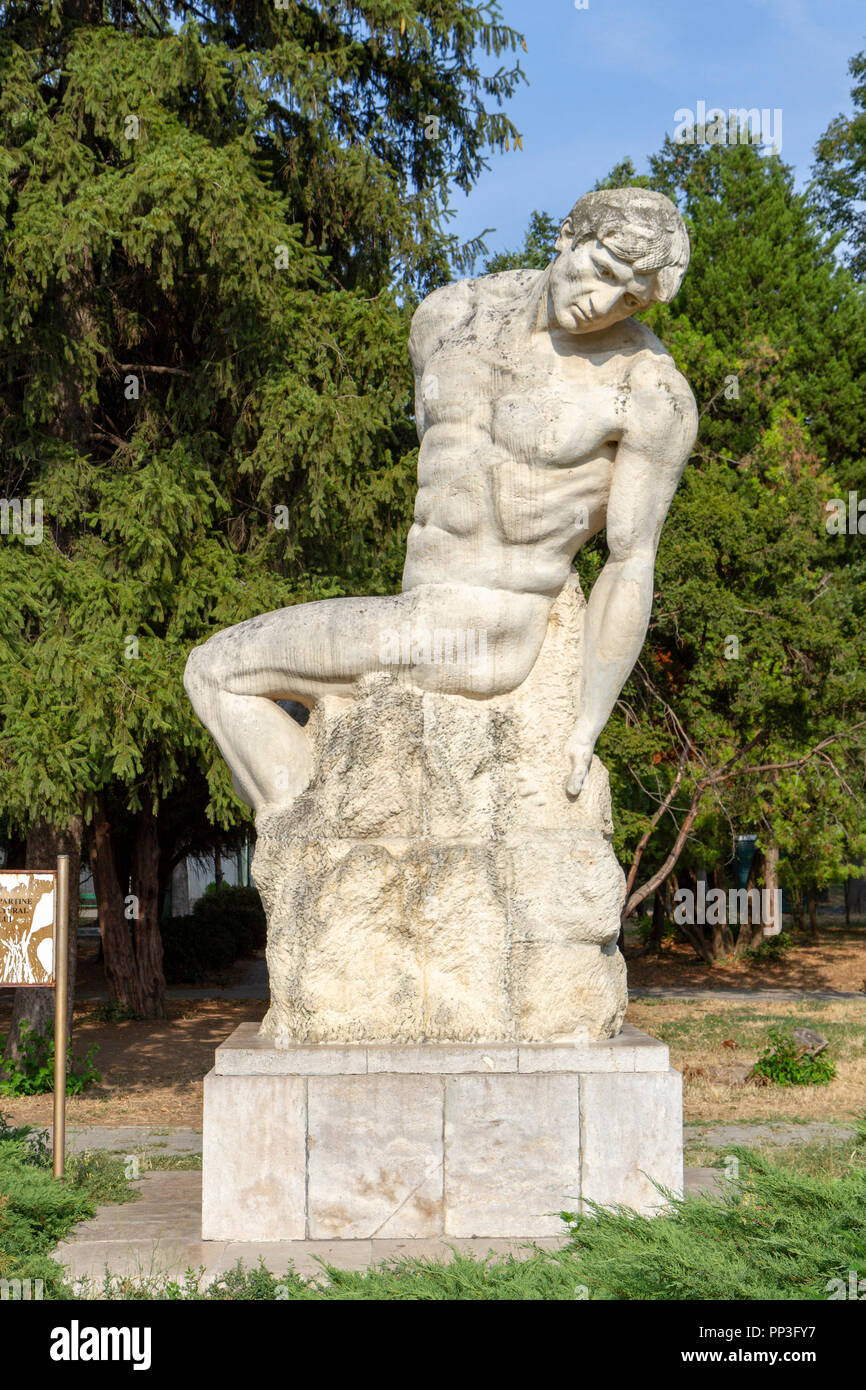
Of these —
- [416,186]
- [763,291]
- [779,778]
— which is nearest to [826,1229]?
[416,186]

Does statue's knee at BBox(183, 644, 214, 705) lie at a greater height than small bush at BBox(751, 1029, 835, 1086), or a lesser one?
greater

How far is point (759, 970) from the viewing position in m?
21.2

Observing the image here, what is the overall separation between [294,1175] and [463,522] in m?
2.54

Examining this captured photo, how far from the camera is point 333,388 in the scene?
11.2m

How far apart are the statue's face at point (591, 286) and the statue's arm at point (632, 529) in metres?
0.27

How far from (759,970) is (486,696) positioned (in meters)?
16.7

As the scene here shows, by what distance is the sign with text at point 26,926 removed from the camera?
6.30 m

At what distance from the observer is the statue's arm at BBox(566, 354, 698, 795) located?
5.56 meters

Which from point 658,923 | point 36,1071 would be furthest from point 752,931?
point 36,1071

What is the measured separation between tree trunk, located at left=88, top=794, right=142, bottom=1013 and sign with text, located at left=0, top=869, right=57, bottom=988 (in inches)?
357

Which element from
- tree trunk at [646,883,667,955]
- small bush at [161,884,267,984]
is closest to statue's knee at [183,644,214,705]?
small bush at [161,884,267,984]

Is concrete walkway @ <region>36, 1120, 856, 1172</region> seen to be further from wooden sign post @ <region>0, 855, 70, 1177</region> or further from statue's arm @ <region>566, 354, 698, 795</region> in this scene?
statue's arm @ <region>566, 354, 698, 795</region>

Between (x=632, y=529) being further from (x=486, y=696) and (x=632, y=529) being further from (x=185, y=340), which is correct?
(x=185, y=340)

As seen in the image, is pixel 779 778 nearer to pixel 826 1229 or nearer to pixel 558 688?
pixel 558 688
